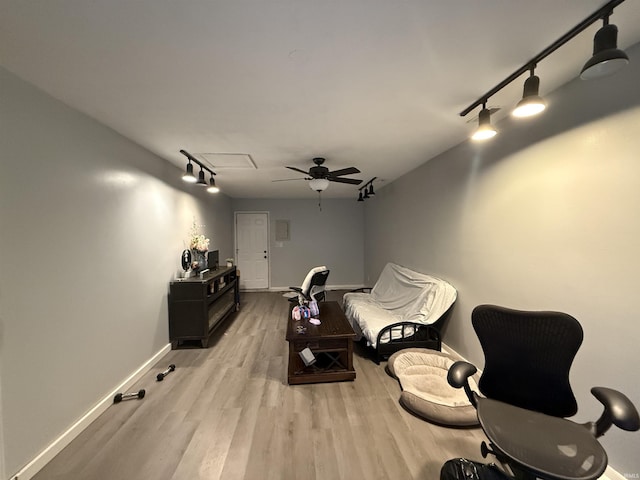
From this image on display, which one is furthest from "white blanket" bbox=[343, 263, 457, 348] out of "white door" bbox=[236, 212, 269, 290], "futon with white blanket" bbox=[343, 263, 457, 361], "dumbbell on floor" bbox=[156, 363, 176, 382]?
"white door" bbox=[236, 212, 269, 290]

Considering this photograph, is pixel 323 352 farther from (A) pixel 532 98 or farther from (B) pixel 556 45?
(B) pixel 556 45

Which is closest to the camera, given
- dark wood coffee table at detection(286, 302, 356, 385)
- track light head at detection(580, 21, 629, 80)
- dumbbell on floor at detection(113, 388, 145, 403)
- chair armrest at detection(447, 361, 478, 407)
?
track light head at detection(580, 21, 629, 80)

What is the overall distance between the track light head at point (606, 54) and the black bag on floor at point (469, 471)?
2.06 meters

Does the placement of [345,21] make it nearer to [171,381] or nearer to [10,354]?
[10,354]

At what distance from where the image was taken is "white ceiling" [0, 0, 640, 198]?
1.08 meters

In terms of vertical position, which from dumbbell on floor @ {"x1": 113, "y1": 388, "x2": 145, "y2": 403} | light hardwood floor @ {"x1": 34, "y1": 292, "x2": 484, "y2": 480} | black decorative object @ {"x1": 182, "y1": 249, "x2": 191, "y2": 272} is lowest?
light hardwood floor @ {"x1": 34, "y1": 292, "x2": 484, "y2": 480}

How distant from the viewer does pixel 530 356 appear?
1374 mm

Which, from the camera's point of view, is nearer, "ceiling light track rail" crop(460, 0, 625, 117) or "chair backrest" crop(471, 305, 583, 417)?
"ceiling light track rail" crop(460, 0, 625, 117)

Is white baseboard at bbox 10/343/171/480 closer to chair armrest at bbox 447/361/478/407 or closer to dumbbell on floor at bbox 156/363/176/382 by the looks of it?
dumbbell on floor at bbox 156/363/176/382

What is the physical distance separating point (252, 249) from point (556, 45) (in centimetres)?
623

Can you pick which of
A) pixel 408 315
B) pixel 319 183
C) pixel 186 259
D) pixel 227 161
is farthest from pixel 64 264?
pixel 408 315

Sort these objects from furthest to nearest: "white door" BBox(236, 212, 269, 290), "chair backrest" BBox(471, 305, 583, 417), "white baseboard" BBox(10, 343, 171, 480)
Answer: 1. "white door" BBox(236, 212, 269, 290)
2. "white baseboard" BBox(10, 343, 171, 480)
3. "chair backrest" BBox(471, 305, 583, 417)

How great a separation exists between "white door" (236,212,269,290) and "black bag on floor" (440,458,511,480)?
18.3ft

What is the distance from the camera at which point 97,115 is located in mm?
2008
